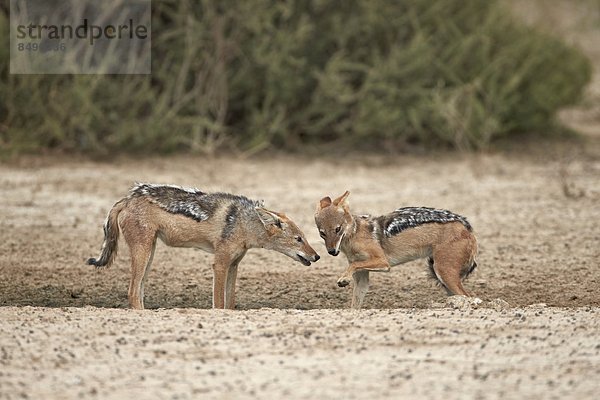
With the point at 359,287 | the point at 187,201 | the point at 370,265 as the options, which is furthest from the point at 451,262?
the point at 187,201

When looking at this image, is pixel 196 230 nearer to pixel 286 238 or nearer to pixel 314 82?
pixel 286 238

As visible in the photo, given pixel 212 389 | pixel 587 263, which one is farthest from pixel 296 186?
pixel 212 389

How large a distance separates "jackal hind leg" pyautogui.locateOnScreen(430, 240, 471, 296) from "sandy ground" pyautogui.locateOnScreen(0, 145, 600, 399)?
247 mm

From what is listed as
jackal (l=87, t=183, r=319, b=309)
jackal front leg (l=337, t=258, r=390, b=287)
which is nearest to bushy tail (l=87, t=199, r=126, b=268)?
jackal (l=87, t=183, r=319, b=309)

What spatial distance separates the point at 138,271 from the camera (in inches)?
345

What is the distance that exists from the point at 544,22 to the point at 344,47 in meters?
4.68

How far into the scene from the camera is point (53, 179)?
14.0 metres

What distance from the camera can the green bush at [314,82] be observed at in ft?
50.0

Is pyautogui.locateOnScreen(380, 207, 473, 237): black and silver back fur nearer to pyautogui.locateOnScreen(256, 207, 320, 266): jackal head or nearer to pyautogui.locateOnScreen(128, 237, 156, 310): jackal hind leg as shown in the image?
pyautogui.locateOnScreen(256, 207, 320, 266): jackal head

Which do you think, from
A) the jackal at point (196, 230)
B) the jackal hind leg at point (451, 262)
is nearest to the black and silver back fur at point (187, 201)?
the jackal at point (196, 230)

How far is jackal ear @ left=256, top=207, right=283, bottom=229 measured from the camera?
29.9ft

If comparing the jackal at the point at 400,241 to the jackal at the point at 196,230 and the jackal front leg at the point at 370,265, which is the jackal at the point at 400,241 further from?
the jackal at the point at 196,230

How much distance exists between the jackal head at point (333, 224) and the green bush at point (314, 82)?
20.7ft

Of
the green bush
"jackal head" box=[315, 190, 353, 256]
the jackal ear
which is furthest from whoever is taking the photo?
the green bush
